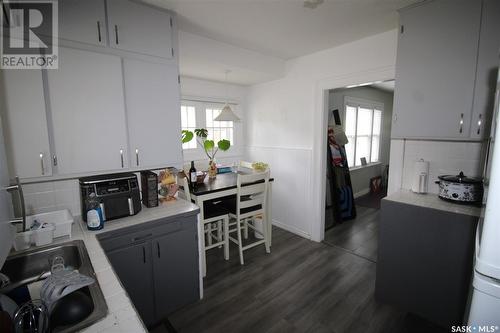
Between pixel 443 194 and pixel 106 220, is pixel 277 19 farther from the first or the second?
pixel 106 220

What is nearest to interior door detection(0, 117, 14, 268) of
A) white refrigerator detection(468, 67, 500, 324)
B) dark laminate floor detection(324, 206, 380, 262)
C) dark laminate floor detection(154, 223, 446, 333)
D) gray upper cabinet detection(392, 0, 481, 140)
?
dark laminate floor detection(154, 223, 446, 333)

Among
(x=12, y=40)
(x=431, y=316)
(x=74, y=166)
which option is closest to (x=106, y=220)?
(x=74, y=166)

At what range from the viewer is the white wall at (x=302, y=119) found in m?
2.45

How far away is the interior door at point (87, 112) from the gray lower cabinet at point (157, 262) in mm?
562

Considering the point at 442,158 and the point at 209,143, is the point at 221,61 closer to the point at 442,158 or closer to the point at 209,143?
the point at 209,143

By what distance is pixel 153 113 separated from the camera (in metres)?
1.91

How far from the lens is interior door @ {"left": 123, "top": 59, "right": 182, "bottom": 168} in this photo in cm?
181

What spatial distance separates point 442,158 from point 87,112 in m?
2.91

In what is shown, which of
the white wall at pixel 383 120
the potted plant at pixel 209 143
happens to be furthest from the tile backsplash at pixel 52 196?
the white wall at pixel 383 120

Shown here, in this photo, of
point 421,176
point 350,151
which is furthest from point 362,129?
point 421,176

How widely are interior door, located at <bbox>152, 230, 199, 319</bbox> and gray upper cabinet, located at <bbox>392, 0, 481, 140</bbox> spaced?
1.97 metres

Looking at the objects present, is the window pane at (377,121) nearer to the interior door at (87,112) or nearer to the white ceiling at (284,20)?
the white ceiling at (284,20)

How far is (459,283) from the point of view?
1.60 m

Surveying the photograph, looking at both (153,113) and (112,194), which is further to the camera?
(153,113)
